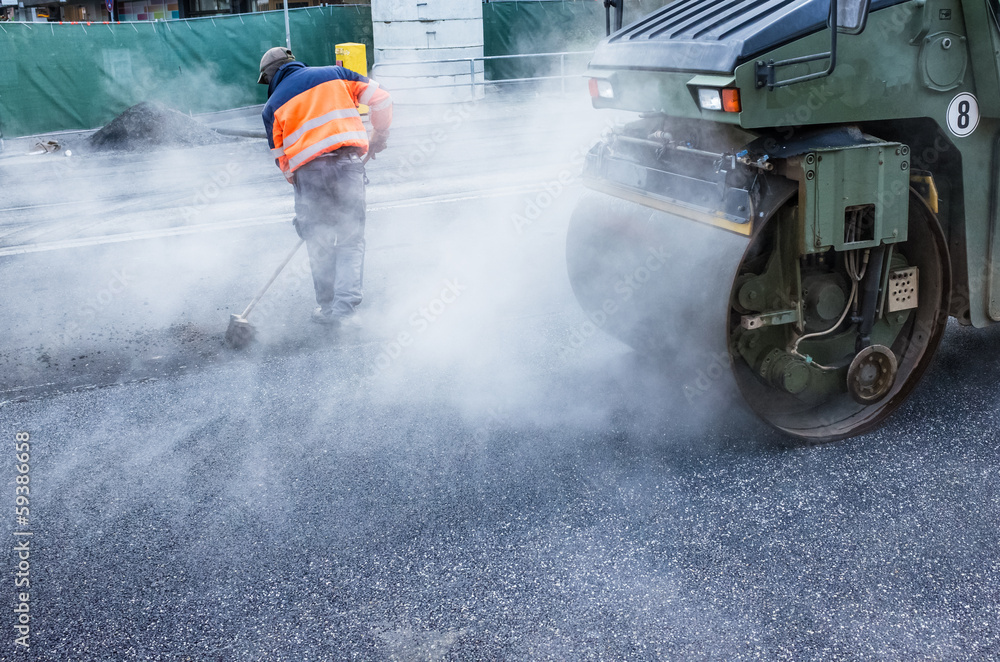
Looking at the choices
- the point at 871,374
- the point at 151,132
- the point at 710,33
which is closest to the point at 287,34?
the point at 151,132

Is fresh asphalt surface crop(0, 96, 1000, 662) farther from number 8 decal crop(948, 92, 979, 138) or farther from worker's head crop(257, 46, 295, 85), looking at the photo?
worker's head crop(257, 46, 295, 85)

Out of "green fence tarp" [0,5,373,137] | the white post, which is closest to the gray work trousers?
"green fence tarp" [0,5,373,137]

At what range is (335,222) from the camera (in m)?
5.11

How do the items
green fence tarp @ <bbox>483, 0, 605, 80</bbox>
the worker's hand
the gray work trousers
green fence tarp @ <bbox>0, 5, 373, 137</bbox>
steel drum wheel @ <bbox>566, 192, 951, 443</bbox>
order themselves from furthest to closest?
green fence tarp @ <bbox>483, 0, 605, 80</bbox>, green fence tarp @ <bbox>0, 5, 373, 137</bbox>, the worker's hand, the gray work trousers, steel drum wheel @ <bbox>566, 192, 951, 443</bbox>

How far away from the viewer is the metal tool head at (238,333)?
4.68 m

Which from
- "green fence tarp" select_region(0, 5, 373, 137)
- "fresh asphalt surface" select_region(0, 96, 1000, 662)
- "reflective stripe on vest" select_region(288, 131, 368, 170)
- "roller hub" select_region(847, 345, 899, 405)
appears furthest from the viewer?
"green fence tarp" select_region(0, 5, 373, 137)

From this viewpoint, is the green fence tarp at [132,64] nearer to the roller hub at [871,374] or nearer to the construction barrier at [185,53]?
the construction barrier at [185,53]

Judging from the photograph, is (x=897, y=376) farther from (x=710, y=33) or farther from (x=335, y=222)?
(x=335, y=222)

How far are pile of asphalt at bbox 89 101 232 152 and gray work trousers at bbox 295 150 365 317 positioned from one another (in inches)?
323

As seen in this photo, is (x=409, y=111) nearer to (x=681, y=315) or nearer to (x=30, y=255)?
(x=30, y=255)

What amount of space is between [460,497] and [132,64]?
14362mm

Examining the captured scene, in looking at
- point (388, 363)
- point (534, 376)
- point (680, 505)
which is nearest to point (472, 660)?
point (680, 505)

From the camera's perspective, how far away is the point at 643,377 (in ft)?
13.2

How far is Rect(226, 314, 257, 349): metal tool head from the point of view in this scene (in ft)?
Result: 15.4
